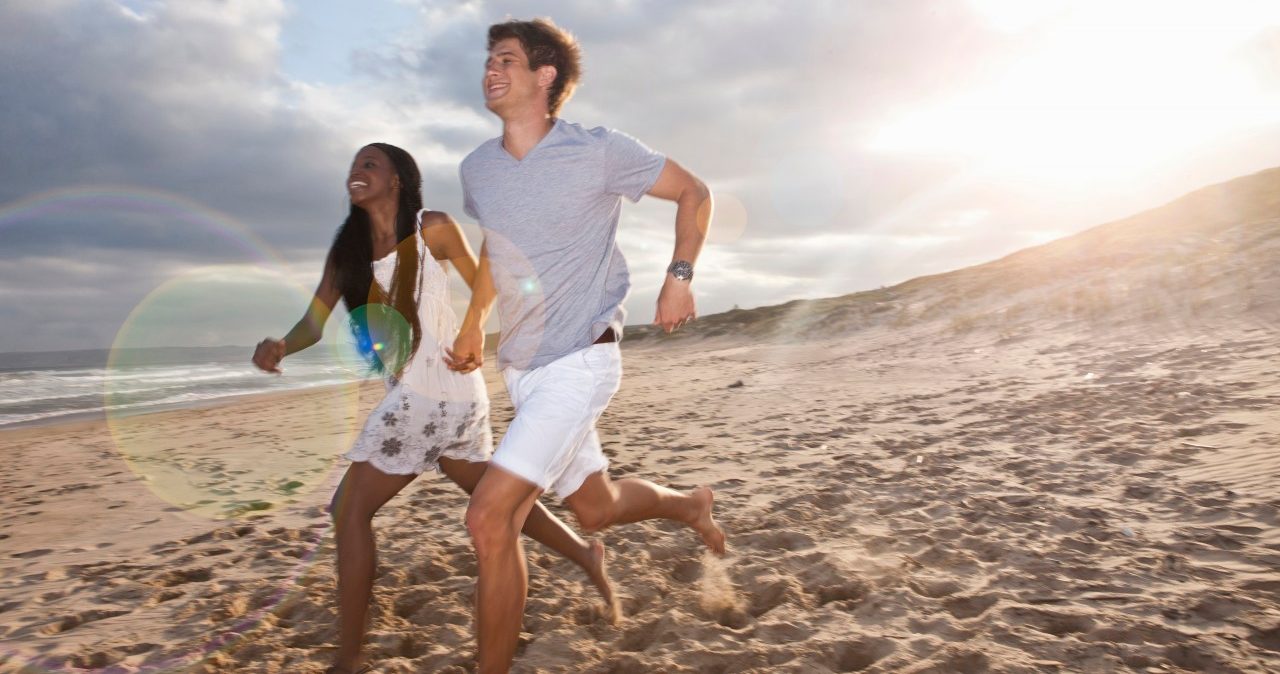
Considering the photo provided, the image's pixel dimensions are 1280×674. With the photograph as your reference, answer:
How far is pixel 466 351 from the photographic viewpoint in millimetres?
2777

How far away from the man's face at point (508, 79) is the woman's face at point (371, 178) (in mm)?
590

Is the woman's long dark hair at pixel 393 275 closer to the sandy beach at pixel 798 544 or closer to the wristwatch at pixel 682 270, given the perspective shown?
the wristwatch at pixel 682 270

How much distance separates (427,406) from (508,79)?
4.02ft

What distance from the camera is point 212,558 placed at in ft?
14.0

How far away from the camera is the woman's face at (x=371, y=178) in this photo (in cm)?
294

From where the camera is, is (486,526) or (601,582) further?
(601,582)

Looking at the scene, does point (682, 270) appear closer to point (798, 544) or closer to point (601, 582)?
point (601, 582)

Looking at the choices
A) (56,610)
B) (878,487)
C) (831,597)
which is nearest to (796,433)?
(878,487)

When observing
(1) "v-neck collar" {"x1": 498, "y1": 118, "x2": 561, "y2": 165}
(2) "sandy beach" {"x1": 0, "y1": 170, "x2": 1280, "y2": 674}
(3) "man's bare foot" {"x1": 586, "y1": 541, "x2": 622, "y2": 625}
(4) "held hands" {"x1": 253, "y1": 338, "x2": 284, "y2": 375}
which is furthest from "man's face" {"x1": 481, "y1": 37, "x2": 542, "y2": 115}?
(2) "sandy beach" {"x1": 0, "y1": 170, "x2": 1280, "y2": 674}

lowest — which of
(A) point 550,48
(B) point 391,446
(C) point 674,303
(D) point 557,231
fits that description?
(B) point 391,446

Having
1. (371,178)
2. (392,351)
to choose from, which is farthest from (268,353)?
(371,178)

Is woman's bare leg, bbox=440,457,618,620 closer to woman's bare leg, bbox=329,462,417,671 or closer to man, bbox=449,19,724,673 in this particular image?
woman's bare leg, bbox=329,462,417,671

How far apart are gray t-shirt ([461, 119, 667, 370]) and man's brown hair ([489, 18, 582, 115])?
18 centimetres

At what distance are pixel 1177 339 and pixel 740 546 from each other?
10.4m
